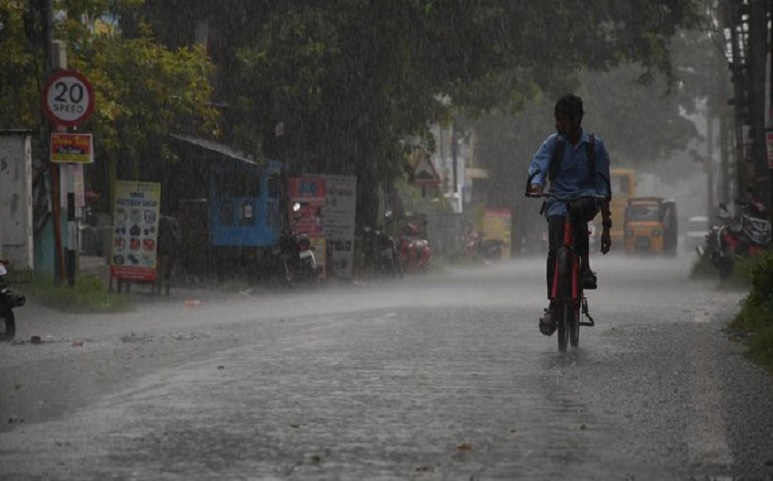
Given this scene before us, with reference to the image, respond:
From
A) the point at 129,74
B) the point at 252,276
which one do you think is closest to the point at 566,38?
the point at 252,276

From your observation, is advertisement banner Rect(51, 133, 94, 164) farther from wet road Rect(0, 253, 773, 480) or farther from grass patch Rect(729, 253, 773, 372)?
grass patch Rect(729, 253, 773, 372)

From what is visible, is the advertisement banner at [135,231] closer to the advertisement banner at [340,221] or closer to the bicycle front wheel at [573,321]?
the advertisement banner at [340,221]

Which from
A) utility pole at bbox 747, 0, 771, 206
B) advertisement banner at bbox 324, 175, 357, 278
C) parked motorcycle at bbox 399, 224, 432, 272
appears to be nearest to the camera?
utility pole at bbox 747, 0, 771, 206

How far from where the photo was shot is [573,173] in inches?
527

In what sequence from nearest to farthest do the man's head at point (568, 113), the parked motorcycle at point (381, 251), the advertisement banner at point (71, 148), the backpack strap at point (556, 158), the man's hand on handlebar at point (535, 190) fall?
the man's hand on handlebar at point (535, 190)
the man's head at point (568, 113)
the backpack strap at point (556, 158)
the advertisement banner at point (71, 148)
the parked motorcycle at point (381, 251)

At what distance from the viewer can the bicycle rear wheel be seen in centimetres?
1315

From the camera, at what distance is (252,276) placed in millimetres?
31625

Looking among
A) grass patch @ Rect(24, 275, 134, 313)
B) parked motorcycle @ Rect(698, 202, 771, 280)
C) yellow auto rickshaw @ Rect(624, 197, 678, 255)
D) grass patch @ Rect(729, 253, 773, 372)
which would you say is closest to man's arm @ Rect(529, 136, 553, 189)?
grass patch @ Rect(729, 253, 773, 372)

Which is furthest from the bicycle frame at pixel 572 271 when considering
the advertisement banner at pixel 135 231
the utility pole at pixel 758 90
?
the utility pole at pixel 758 90

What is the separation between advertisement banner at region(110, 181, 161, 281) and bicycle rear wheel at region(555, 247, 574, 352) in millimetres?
12171

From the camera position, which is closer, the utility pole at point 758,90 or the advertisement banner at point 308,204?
the utility pole at point 758,90

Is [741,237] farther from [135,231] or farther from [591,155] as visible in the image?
[591,155]

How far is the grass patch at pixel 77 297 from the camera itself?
21031mm

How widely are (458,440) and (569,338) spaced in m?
5.86
